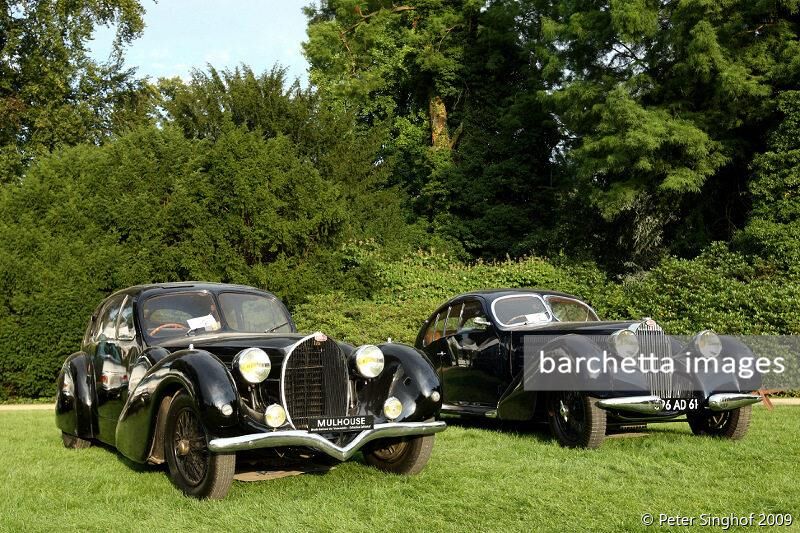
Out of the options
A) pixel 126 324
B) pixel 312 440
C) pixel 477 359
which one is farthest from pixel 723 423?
pixel 126 324

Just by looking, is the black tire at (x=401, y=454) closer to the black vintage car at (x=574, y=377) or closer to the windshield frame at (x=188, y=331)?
the windshield frame at (x=188, y=331)

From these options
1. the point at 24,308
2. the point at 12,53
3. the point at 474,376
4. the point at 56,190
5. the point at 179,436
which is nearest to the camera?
the point at 179,436

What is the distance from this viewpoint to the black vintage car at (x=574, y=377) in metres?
8.45

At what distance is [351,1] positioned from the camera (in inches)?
1334

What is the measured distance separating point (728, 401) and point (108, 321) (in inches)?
260

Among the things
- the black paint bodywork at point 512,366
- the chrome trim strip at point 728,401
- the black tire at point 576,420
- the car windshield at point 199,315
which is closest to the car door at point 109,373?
the car windshield at point 199,315

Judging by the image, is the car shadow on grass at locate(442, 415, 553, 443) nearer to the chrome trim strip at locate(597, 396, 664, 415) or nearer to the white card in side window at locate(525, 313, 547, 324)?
the chrome trim strip at locate(597, 396, 664, 415)

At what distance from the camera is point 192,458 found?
21.4 feet

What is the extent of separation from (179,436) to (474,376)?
4646 millimetres

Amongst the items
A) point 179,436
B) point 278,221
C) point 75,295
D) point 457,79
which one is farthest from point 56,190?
point 457,79

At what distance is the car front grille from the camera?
648cm

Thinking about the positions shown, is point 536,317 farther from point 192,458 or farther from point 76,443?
point 76,443

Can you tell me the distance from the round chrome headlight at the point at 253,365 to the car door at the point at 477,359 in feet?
13.7

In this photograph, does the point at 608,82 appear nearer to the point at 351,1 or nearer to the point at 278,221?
the point at 278,221
